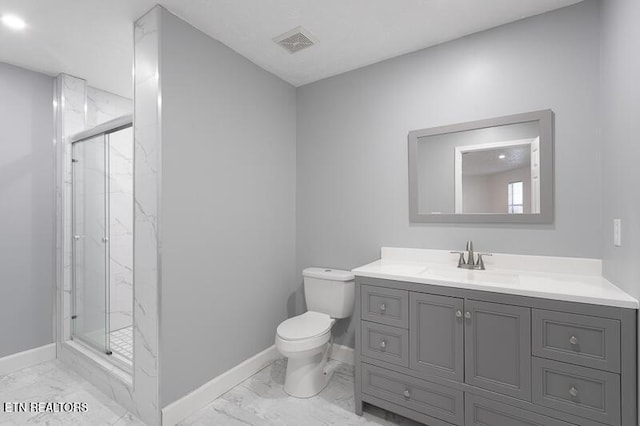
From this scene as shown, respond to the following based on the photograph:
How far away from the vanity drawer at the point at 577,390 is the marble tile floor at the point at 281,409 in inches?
30.8

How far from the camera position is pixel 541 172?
6.07 feet

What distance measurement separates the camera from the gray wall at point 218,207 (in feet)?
6.04

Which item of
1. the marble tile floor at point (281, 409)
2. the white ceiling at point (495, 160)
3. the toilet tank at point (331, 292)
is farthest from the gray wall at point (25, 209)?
the white ceiling at point (495, 160)

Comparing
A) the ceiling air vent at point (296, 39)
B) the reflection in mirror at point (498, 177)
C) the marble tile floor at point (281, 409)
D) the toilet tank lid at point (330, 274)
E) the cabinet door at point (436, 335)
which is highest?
the ceiling air vent at point (296, 39)

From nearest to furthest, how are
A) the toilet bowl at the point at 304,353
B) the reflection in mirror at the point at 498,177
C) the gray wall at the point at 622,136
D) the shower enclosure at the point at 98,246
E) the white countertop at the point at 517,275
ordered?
1. the gray wall at the point at 622,136
2. the white countertop at the point at 517,275
3. the reflection in mirror at the point at 498,177
4. the toilet bowl at the point at 304,353
5. the shower enclosure at the point at 98,246

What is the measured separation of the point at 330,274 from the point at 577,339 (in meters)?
1.53

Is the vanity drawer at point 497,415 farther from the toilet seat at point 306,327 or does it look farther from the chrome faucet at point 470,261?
the toilet seat at point 306,327

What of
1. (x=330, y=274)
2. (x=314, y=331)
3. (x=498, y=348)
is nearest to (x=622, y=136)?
(x=498, y=348)

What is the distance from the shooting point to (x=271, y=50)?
2.28m

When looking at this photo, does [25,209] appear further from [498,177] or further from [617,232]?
[617,232]

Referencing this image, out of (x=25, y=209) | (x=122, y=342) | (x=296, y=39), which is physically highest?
(x=296, y=39)

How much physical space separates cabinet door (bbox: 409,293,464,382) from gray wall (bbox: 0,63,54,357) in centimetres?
307

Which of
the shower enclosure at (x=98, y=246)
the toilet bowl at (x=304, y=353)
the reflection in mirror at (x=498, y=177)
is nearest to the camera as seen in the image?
the reflection in mirror at (x=498, y=177)

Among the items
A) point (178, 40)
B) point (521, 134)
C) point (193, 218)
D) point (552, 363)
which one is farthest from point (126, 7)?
point (552, 363)
